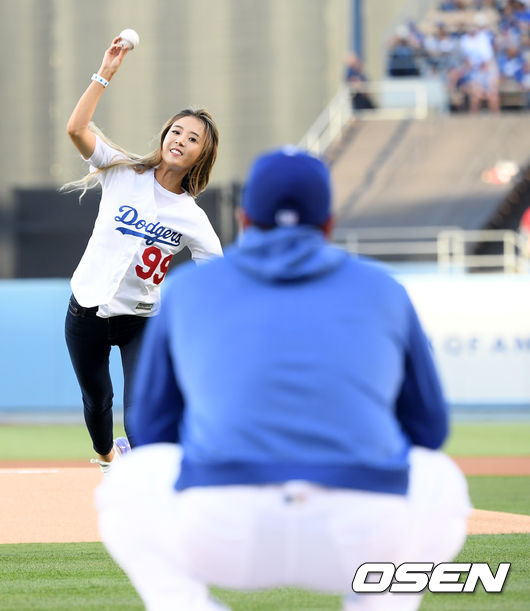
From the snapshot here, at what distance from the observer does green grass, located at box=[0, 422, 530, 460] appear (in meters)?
11.8

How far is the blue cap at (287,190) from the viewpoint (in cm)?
275

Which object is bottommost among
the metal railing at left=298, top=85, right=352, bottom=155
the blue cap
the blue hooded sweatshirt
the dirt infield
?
the dirt infield

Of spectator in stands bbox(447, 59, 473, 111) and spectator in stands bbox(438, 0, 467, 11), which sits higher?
spectator in stands bbox(438, 0, 467, 11)

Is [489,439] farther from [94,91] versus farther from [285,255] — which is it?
[285,255]

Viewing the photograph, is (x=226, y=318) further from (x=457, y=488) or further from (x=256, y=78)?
(x=256, y=78)

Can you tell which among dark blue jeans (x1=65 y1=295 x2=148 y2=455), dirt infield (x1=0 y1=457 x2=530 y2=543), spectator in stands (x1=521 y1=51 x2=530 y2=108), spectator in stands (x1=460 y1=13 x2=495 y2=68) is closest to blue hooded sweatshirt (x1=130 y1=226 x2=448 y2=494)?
dark blue jeans (x1=65 y1=295 x2=148 y2=455)

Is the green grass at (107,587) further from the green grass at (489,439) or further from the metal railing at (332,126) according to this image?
the metal railing at (332,126)

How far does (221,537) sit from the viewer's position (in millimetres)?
2582

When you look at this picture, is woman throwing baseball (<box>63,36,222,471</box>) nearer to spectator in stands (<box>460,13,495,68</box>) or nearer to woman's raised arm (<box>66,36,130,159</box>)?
woman's raised arm (<box>66,36,130,159</box>)

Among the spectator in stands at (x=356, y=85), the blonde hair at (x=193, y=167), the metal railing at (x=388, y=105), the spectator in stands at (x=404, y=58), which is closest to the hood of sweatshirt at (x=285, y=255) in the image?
the blonde hair at (x=193, y=167)

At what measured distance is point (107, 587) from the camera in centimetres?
477

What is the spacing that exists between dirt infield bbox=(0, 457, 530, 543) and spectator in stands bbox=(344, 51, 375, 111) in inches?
494

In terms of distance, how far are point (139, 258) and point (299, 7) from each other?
19600 millimetres

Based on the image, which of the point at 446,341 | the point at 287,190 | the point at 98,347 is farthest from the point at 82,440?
the point at 287,190
